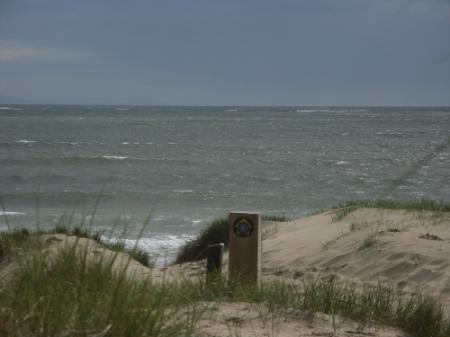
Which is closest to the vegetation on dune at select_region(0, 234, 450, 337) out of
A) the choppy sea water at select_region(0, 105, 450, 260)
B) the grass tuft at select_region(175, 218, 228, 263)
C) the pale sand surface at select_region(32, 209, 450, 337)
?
the pale sand surface at select_region(32, 209, 450, 337)

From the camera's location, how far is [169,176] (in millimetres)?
26594

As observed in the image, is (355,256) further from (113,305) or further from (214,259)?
(113,305)

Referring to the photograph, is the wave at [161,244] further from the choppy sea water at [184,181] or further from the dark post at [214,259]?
the dark post at [214,259]

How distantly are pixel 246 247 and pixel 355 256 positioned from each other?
2.74 metres

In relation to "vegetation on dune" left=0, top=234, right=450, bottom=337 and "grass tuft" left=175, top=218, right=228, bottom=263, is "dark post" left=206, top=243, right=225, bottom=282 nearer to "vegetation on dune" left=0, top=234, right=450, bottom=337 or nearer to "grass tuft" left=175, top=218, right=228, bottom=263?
"vegetation on dune" left=0, top=234, right=450, bottom=337

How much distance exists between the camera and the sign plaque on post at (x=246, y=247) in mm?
6223

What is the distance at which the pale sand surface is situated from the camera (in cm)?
498

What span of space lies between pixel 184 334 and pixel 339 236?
6212mm

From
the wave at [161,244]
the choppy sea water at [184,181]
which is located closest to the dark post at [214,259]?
the choppy sea water at [184,181]

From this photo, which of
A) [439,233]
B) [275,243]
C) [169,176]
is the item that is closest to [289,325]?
[439,233]

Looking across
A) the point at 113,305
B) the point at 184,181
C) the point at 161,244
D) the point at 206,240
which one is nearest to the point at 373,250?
the point at 206,240

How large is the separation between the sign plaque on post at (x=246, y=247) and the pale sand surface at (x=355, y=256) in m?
0.47

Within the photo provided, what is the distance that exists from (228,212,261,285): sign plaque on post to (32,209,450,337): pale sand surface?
0.47m

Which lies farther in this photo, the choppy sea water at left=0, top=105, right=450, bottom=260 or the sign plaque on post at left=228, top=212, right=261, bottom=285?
the choppy sea water at left=0, top=105, right=450, bottom=260
